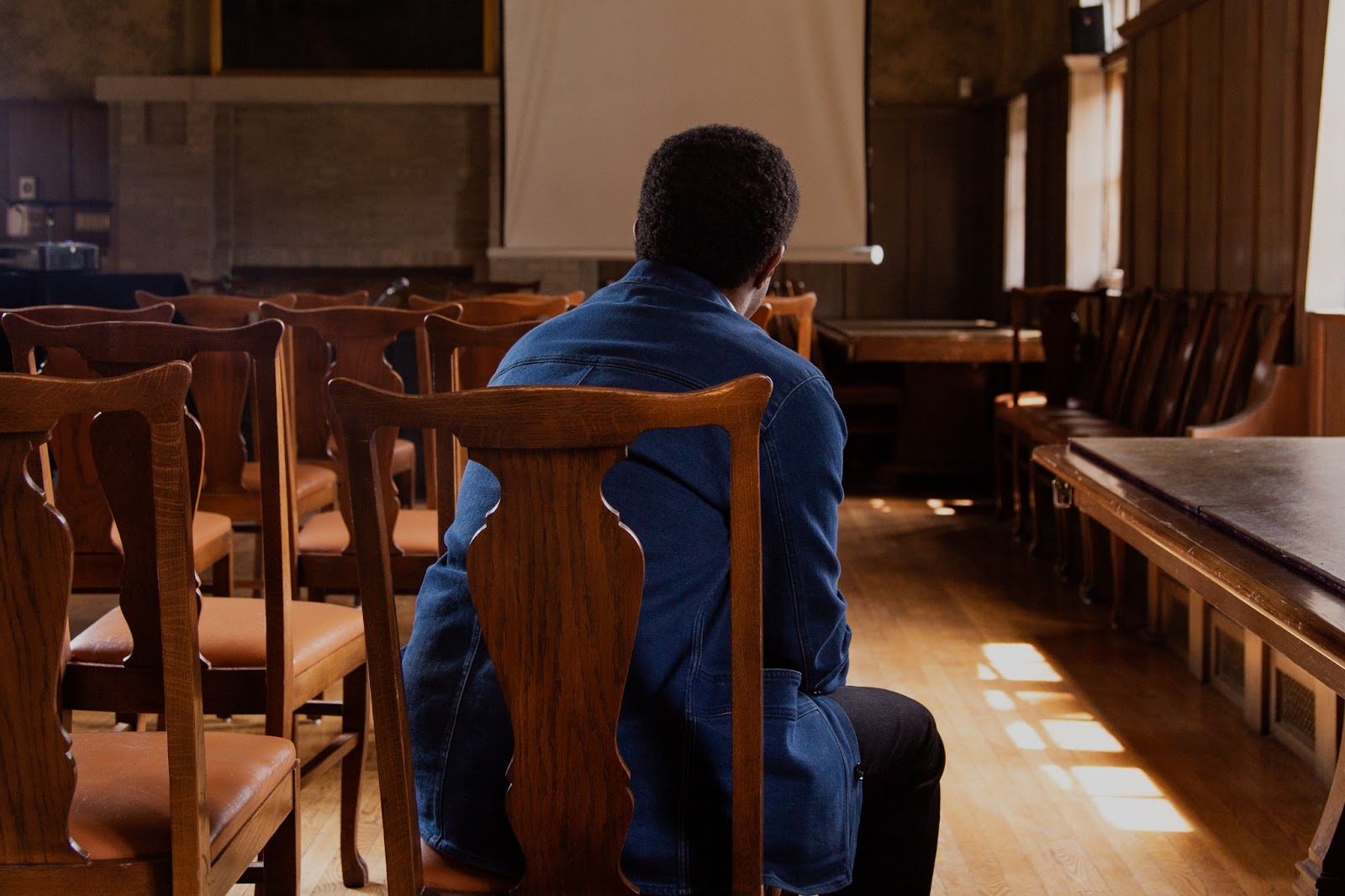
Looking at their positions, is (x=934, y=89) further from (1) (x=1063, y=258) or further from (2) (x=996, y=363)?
(2) (x=996, y=363)

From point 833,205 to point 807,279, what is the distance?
4575mm

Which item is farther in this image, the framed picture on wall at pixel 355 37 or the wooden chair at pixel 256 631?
the framed picture on wall at pixel 355 37

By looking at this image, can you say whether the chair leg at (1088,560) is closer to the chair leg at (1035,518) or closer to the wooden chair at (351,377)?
the chair leg at (1035,518)

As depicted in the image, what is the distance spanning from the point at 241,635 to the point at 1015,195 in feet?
28.7

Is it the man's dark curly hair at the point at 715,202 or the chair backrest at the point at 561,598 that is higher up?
the man's dark curly hair at the point at 715,202

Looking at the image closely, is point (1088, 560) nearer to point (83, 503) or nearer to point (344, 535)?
point (344, 535)

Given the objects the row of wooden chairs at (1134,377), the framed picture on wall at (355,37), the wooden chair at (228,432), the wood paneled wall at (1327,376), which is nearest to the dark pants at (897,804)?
the wooden chair at (228,432)

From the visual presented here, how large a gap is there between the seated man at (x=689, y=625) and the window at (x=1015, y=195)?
858 cm

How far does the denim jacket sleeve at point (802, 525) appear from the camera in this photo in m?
1.29

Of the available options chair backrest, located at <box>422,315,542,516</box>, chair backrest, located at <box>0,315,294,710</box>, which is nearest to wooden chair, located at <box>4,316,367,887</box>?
chair backrest, located at <box>0,315,294,710</box>

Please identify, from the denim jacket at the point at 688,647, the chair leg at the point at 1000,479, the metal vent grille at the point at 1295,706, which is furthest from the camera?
the chair leg at the point at 1000,479

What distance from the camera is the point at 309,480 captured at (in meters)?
3.55

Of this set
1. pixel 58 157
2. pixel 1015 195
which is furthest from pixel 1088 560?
pixel 58 157

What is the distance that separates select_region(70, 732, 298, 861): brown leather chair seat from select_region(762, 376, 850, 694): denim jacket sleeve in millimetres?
647
